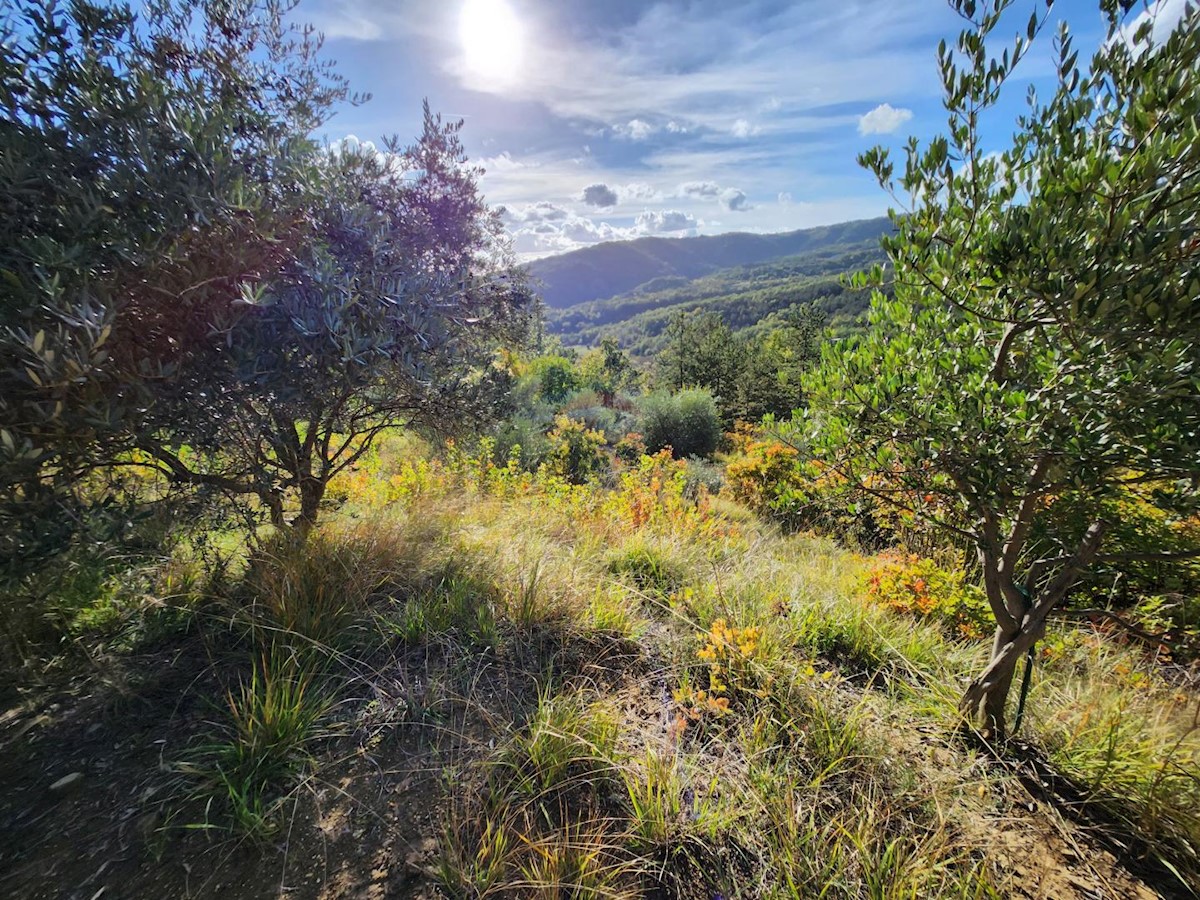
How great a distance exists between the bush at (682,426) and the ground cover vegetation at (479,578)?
37.6 ft

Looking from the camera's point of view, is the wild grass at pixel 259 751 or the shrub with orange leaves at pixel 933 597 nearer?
the wild grass at pixel 259 751

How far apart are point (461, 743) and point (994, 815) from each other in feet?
7.64

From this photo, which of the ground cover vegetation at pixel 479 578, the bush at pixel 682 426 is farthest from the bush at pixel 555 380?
the ground cover vegetation at pixel 479 578

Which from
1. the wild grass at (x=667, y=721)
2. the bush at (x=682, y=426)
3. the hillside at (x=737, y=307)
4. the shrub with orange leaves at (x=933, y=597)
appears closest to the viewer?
the wild grass at (x=667, y=721)

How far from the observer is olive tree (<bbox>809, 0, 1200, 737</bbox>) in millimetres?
1312

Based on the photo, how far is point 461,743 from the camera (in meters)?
2.08

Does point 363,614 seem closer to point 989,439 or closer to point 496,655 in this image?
point 496,655

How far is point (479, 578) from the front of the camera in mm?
3170

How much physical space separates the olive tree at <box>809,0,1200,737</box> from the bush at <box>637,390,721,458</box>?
39.6 ft

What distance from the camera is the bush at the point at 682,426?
14508 mm

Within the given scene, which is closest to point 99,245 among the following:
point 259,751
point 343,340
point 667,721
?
point 343,340

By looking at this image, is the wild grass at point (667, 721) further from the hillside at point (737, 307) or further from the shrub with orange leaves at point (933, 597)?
the hillside at point (737, 307)

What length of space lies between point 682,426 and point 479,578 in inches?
472

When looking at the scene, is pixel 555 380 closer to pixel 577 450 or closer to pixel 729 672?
pixel 577 450
